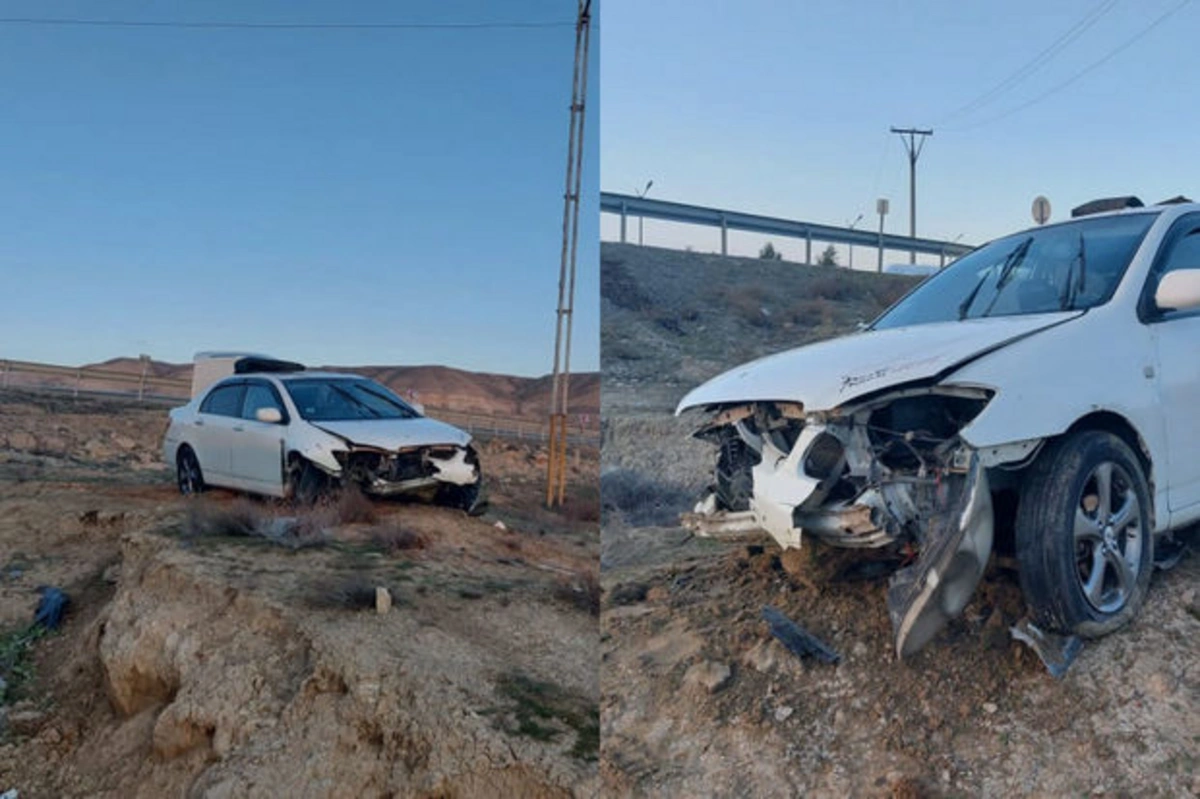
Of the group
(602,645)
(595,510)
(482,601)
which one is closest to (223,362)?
(595,510)

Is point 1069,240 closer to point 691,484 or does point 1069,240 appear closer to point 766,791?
point 766,791

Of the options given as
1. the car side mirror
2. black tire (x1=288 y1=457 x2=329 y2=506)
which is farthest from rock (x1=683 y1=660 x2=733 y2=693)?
black tire (x1=288 y1=457 x2=329 y2=506)

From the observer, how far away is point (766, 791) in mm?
3508

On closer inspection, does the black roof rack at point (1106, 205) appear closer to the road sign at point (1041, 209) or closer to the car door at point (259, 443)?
the road sign at point (1041, 209)

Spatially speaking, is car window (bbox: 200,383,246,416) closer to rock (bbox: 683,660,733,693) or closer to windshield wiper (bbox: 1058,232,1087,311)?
rock (bbox: 683,660,733,693)

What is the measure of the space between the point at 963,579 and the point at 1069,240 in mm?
2146

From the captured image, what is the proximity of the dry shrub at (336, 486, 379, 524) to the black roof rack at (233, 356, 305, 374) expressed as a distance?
2416 mm

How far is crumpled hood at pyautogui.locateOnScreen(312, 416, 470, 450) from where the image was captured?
852 cm

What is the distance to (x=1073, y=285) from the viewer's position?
460cm

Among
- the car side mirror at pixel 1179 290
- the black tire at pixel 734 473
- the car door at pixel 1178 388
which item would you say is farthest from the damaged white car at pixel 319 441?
the car side mirror at pixel 1179 290

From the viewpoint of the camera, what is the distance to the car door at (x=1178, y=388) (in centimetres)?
444

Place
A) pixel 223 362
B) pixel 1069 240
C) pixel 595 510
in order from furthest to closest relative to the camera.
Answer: pixel 223 362 < pixel 595 510 < pixel 1069 240

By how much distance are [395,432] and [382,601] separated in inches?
139

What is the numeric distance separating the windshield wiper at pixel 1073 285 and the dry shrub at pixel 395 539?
4346 mm
